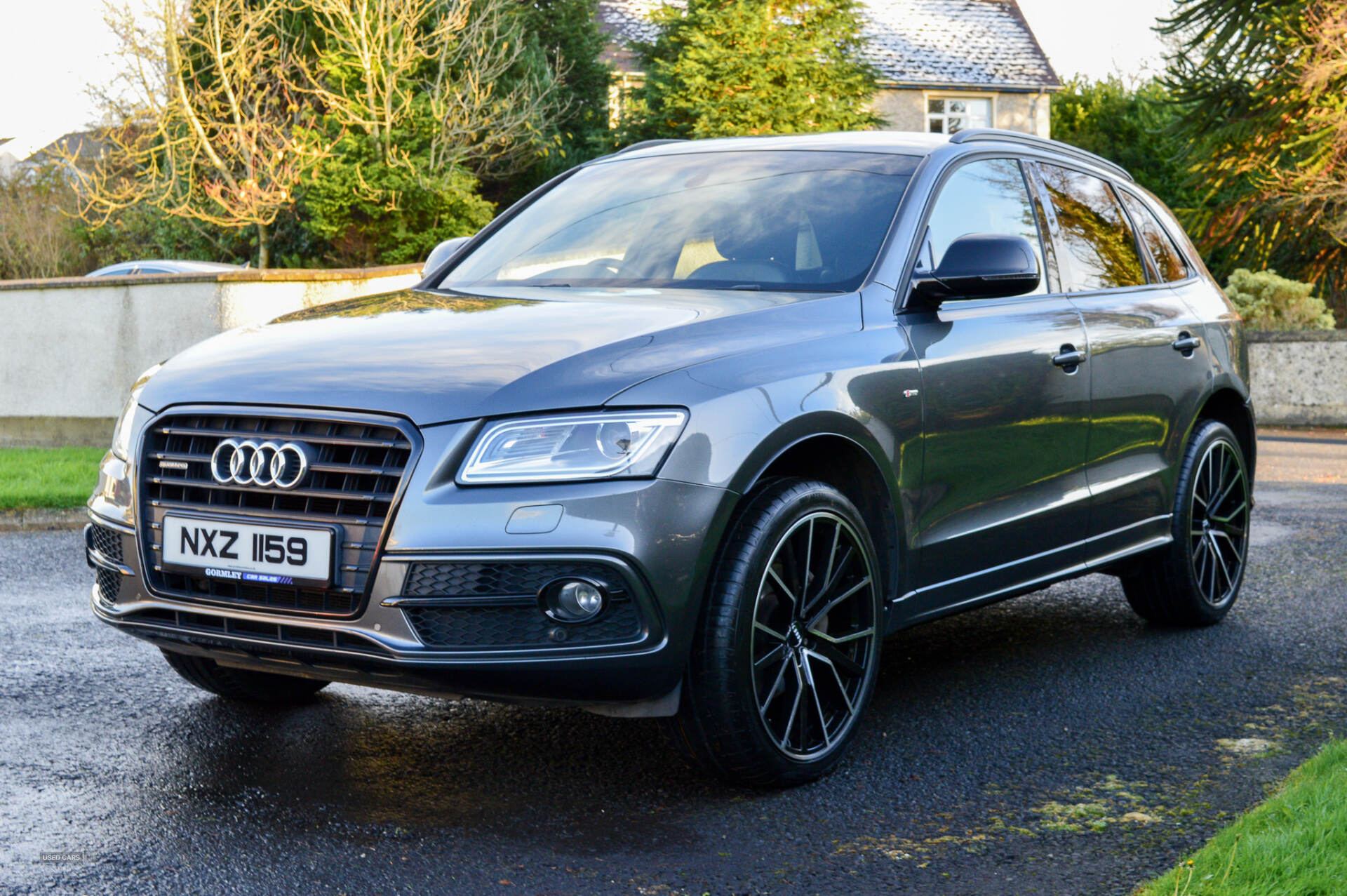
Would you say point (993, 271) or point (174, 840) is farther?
point (993, 271)

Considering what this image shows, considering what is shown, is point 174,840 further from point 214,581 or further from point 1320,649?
point 1320,649

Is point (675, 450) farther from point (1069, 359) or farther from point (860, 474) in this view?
point (1069, 359)

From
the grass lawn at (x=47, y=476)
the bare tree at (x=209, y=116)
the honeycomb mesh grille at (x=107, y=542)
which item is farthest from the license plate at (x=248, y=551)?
the bare tree at (x=209, y=116)

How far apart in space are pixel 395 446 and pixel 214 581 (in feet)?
2.01

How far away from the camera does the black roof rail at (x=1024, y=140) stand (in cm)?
521

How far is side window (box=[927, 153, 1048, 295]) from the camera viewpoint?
486 cm

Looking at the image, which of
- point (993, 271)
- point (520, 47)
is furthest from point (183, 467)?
point (520, 47)

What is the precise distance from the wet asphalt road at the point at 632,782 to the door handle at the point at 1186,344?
1166 mm

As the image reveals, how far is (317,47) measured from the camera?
2416 centimetres

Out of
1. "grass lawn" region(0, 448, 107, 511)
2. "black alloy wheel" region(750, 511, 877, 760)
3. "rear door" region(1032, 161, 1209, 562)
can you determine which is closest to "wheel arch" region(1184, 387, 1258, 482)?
"rear door" region(1032, 161, 1209, 562)

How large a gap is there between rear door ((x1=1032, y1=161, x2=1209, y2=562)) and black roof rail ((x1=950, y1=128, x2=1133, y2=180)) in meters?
0.09

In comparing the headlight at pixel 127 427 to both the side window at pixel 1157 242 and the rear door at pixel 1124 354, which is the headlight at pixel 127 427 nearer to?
the rear door at pixel 1124 354

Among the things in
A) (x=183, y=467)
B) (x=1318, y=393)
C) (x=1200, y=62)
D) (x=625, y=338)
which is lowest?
(x=1318, y=393)

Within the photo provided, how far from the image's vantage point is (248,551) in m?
3.59
